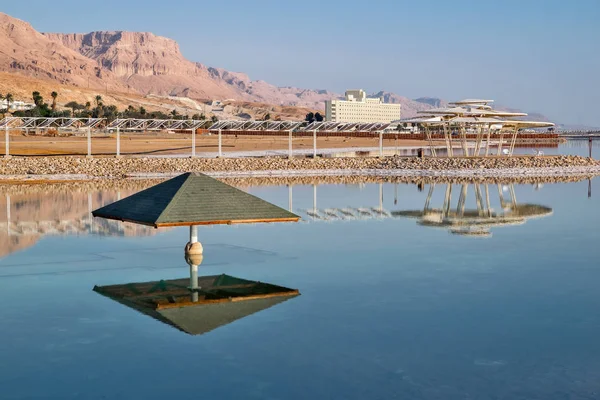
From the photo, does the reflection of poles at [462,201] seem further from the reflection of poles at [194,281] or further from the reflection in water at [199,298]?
the reflection in water at [199,298]

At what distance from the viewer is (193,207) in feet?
43.2

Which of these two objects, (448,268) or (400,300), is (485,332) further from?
(448,268)

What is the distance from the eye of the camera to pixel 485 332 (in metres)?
10.2

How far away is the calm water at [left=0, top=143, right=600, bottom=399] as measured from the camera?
27.2ft

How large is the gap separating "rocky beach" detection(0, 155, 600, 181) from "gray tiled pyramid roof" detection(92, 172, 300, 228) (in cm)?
2274

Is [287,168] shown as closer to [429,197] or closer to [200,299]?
[429,197]

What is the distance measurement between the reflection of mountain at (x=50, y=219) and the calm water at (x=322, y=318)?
0.13m

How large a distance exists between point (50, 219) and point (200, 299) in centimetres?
1098

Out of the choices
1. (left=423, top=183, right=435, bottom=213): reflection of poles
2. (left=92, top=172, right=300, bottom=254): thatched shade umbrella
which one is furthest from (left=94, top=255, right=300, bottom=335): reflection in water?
(left=423, top=183, right=435, bottom=213): reflection of poles

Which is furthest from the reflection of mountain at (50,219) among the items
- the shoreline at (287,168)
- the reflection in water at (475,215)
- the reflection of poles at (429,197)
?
the reflection of poles at (429,197)

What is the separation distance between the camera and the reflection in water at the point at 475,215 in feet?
69.5

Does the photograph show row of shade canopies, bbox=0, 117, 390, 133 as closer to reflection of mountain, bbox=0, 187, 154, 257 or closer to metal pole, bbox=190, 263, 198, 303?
reflection of mountain, bbox=0, 187, 154, 257

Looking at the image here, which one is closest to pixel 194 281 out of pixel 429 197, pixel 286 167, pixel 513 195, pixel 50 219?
pixel 50 219

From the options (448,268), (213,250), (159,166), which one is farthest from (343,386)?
(159,166)
